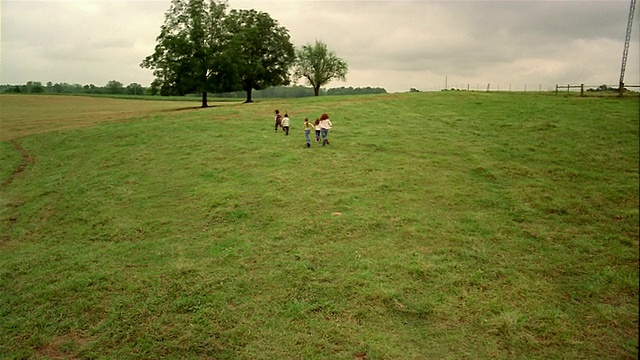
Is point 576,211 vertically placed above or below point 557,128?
below

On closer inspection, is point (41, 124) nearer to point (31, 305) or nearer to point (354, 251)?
point (31, 305)

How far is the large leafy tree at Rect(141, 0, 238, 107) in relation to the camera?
163 ft

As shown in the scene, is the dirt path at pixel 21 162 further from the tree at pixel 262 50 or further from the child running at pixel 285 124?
the tree at pixel 262 50

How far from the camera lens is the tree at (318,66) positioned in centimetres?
7288

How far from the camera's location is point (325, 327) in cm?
793

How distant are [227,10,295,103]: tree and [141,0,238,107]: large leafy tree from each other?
17.8ft

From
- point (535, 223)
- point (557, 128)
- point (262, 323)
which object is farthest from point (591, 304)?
point (557, 128)

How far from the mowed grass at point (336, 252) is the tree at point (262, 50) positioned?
42428mm

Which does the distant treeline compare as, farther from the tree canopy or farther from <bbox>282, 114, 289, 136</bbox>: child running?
<bbox>282, 114, 289, 136</bbox>: child running

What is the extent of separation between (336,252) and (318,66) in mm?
68170

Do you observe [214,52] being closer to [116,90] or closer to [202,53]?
[202,53]

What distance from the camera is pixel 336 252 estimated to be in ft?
35.7

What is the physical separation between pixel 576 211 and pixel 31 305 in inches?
667

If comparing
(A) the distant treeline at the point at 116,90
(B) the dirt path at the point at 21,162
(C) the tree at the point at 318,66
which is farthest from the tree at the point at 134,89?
(B) the dirt path at the point at 21,162
